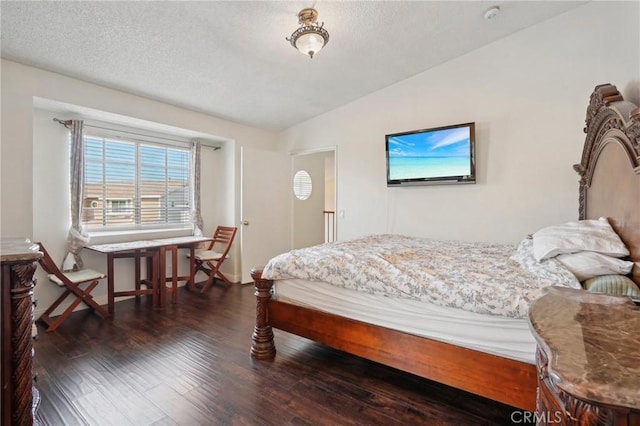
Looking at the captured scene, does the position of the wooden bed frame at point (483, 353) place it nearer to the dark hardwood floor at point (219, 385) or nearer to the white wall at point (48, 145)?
the dark hardwood floor at point (219, 385)

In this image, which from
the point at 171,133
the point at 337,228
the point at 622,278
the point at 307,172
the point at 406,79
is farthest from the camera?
the point at 307,172

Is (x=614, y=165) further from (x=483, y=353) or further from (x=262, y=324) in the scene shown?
(x=262, y=324)

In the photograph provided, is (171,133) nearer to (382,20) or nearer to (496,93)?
(382,20)

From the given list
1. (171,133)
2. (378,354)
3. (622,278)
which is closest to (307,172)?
(171,133)

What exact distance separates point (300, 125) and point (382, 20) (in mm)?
2452

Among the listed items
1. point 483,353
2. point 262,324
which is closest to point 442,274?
point 483,353

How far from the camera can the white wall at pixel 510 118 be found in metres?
2.57

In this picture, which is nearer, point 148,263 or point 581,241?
point 581,241

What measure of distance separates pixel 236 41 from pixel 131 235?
2.70 metres

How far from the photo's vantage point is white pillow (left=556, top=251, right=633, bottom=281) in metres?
1.39

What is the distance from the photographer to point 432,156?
3404 mm

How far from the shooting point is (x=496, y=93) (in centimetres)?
311

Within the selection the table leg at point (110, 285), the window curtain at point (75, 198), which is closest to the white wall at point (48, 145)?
the window curtain at point (75, 198)

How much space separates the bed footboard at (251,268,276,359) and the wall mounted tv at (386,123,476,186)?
222cm
